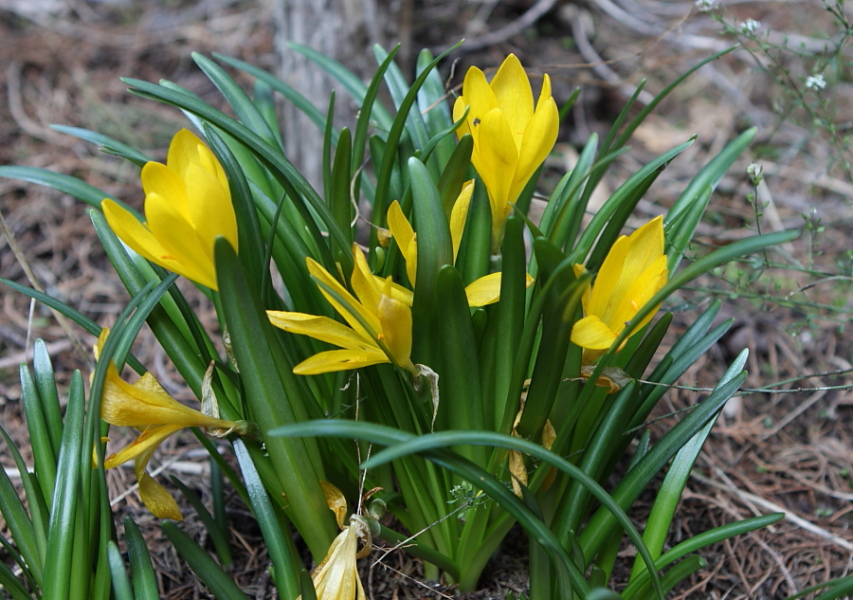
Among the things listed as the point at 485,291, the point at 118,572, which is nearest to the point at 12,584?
the point at 118,572

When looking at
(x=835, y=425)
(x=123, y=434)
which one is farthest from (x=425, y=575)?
(x=835, y=425)

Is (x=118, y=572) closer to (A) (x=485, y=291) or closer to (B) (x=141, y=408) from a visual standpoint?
(B) (x=141, y=408)

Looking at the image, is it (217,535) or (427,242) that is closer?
(427,242)

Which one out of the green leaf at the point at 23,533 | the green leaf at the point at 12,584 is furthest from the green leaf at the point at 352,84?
the green leaf at the point at 12,584

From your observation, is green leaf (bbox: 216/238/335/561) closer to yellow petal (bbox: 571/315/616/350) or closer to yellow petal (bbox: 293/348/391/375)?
yellow petal (bbox: 293/348/391/375)

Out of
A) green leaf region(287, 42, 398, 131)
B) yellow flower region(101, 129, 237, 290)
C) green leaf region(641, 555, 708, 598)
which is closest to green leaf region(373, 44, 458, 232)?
yellow flower region(101, 129, 237, 290)
